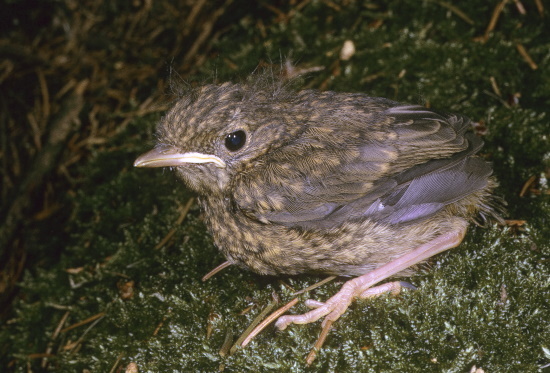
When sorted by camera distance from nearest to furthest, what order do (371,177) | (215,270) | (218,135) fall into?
1. (371,177)
2. (218,135)
3. (215,270)

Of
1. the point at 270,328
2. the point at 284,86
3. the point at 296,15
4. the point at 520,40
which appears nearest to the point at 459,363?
the point at 270,328

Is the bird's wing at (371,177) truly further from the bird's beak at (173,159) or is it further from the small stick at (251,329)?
the small stick at (251,329)

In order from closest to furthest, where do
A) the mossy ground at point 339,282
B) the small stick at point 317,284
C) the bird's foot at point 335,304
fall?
1. the mossy ground at point 339,282
2. the bird's foot at point 335,304
3. the small stick at point 317,284

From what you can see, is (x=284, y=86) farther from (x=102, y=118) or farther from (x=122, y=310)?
(x=102, y=118)

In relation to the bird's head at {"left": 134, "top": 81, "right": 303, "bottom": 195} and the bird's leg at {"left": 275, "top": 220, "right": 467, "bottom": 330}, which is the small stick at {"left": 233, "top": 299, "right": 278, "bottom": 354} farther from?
the bird's head at {"left": 134, "top": 81, "right": 303, "bottom": 195}

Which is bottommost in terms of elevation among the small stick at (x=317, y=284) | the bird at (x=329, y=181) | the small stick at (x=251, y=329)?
the small stick at (x=251, y=329)

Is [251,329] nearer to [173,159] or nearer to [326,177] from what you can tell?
[326,177]

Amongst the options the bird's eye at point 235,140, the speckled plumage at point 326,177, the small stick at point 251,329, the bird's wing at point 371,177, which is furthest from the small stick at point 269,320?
the bird's eye at point 235,140

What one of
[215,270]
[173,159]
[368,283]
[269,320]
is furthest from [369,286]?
[173,159]
